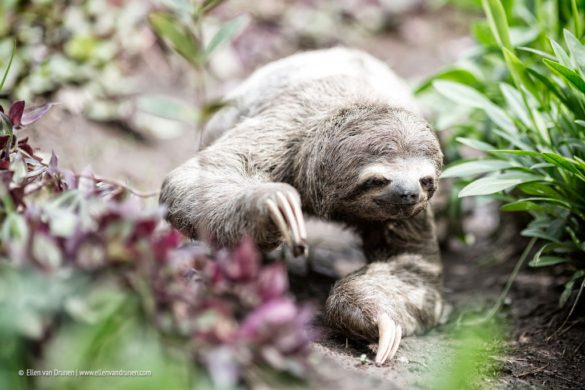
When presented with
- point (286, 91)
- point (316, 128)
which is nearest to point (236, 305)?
point (316, 128)

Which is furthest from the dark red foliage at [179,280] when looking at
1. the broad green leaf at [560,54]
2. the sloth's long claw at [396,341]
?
the broad green leaf at [560,54]

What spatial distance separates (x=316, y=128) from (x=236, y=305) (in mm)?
1696

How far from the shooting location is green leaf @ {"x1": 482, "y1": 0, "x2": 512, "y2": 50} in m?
4.29

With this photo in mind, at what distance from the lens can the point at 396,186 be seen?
3.36 meters

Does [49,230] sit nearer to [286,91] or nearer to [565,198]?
[286,91]

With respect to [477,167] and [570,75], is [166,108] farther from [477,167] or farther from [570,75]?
[570,75]

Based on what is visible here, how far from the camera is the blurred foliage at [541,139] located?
366 centimetres

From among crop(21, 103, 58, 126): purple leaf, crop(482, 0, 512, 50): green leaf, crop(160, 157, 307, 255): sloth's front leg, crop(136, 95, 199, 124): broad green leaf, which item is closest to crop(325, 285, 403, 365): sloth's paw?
crop(160, 157, 307, 255): sloth's front leg

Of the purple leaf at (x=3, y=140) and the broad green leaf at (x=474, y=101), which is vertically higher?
the broad green leaf at (x=474, y=101)

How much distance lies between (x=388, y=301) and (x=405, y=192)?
729 millimetres

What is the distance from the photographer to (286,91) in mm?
4418

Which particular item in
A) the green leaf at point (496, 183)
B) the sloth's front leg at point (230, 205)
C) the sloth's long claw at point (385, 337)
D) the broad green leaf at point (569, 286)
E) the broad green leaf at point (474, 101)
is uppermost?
the broad green leaf at point (474, 101)

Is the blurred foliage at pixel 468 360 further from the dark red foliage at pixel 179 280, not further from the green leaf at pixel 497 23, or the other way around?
the green leaf at pixel 497 23

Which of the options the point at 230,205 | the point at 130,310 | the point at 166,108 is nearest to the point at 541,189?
the point at 230,205
